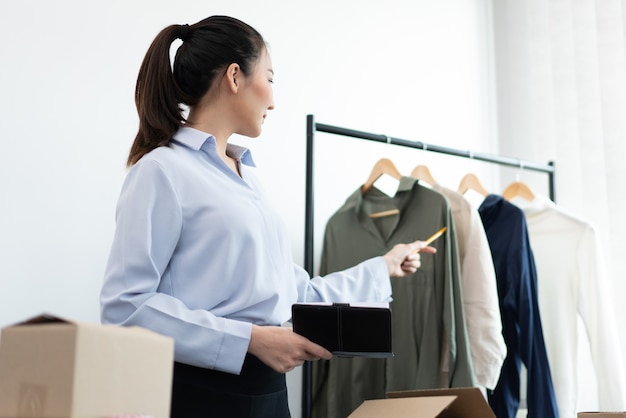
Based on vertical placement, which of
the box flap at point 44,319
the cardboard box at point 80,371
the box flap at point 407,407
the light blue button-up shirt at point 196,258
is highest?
the light blue button-up shirt at point 196,258

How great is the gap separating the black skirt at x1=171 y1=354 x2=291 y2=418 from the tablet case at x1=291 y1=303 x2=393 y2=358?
4.7 inches

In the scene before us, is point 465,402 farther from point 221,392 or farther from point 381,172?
point 381,172

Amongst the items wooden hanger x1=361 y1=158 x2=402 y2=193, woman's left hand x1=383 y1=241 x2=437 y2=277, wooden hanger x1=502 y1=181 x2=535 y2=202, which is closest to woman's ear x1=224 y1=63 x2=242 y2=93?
woman's left hand x1=383 y1=241 x2=437 y2=277

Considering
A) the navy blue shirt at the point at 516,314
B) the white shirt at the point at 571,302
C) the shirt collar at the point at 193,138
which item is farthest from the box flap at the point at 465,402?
the white shirt at the point at 571,302

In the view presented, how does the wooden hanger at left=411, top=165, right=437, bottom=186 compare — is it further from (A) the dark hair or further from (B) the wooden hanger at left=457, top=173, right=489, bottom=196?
(A) the dark hair

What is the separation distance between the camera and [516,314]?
82.7 inches

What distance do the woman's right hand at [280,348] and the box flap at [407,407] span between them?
10 cm

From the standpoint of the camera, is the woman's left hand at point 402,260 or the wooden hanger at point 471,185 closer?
the woman's left hand at point 402,260

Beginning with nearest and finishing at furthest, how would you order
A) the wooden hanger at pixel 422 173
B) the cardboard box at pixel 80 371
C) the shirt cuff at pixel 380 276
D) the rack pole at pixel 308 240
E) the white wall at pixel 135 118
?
the cardboard box at pixel 80 371, the shirt cuff at pixel 380 276, the white wall at pixel 135 118, the rack pole at pixel 308 240, the wooden hanger at pixel 422 173

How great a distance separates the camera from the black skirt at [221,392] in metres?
1.18

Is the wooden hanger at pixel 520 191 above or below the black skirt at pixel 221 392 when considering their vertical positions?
above

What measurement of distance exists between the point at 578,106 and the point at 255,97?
1.58m

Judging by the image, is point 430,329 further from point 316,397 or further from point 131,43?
point 131,43

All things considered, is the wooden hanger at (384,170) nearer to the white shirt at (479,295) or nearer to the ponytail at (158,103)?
the white shirt at (479,295)
